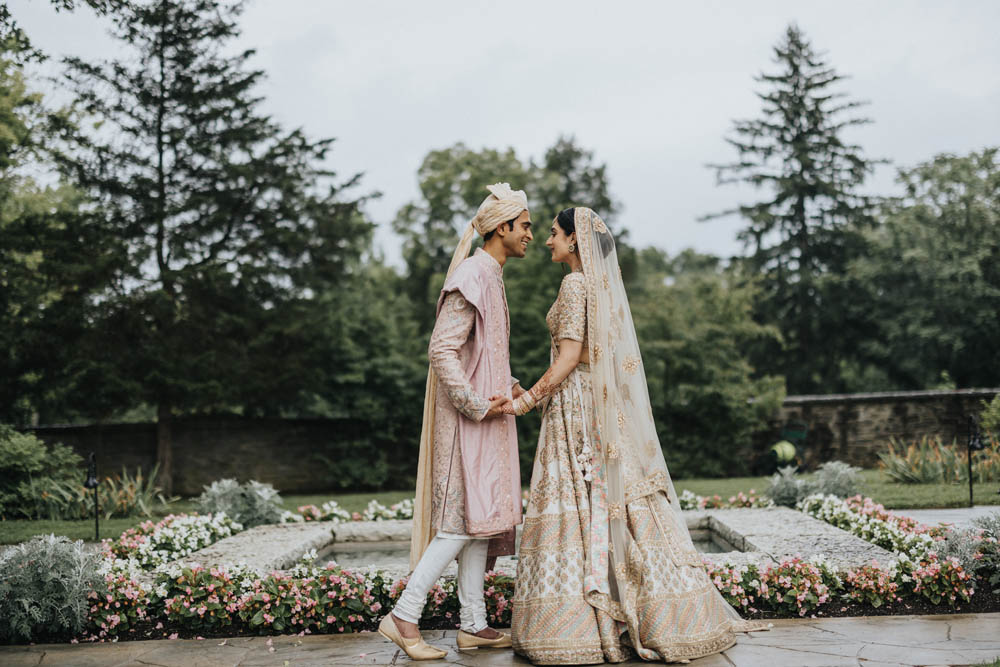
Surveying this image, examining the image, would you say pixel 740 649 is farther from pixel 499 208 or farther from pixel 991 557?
pixel 499 208

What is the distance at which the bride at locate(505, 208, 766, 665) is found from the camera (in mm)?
3771

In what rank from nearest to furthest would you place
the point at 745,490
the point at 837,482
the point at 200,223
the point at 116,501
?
the point at 837,482 < the point at 116,501 < the point at 745,490 < the point at 200,223

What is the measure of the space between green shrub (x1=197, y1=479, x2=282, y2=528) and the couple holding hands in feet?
14.1

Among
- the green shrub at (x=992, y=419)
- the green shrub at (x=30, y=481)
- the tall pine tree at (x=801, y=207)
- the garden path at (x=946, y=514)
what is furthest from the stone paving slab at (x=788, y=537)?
the tall pine tree at (x=801, y=207)

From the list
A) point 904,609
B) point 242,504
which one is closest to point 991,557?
point 904,609

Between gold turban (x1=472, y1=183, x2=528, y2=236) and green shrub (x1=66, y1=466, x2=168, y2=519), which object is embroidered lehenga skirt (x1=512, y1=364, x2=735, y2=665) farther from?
green shrub (x1=66, y1=466, x2=168, y2=519)

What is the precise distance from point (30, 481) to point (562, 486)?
267 inches

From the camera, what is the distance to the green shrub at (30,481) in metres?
8.01

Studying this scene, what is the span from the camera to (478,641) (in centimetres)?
404

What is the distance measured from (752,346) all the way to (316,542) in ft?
73.9

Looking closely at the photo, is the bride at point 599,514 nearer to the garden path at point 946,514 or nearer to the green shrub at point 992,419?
the garden path at point 946,514

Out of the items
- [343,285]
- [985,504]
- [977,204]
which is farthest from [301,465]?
[977,204]

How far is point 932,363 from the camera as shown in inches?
947

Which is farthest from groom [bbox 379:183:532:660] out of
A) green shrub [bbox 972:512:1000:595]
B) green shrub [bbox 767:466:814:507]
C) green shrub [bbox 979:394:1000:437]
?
green shrub [bbox 979:394:1000:437]
